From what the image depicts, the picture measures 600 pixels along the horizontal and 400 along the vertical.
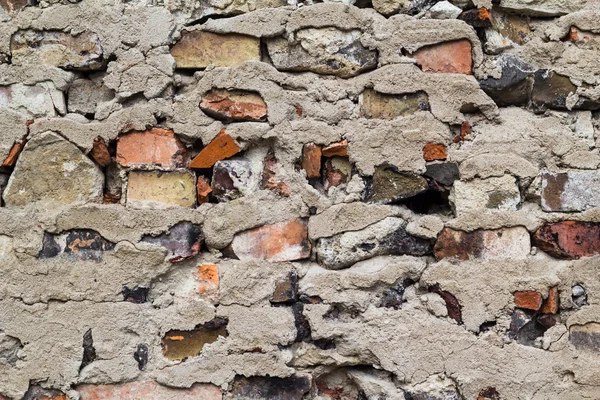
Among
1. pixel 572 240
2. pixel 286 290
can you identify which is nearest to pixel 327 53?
pixel 286 290

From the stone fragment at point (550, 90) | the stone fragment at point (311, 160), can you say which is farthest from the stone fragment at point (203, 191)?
the stone fragment at point (550, 90)

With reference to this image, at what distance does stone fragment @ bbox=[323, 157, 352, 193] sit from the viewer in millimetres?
1315

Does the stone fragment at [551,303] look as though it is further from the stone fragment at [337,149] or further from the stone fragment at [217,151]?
the stone fragment at [217,151]

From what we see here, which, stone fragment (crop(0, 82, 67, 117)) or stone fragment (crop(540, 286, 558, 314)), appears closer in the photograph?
stone fragment (crop(540, 286, 558, 314))

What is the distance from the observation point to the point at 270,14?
4.35 feet

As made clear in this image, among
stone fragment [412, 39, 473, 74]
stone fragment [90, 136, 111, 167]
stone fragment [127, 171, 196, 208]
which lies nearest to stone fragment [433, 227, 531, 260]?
stone fragment [412, 39, 473, 74]

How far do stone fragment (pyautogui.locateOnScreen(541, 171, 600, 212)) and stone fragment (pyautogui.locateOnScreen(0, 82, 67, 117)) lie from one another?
3.56ft

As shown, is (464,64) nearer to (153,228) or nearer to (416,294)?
(416,294)

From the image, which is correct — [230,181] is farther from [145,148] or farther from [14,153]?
[14,153]

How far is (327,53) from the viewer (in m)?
1.33

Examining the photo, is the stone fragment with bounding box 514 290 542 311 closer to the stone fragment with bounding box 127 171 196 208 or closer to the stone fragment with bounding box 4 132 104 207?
the stone fragment with bounding box 127 171 196 208

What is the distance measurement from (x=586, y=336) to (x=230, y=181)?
0.82 metres

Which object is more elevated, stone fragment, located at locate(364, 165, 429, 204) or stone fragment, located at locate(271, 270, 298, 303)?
stone fragment, located at locate(364, 165, 429, 204)

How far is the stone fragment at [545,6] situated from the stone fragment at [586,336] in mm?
691
